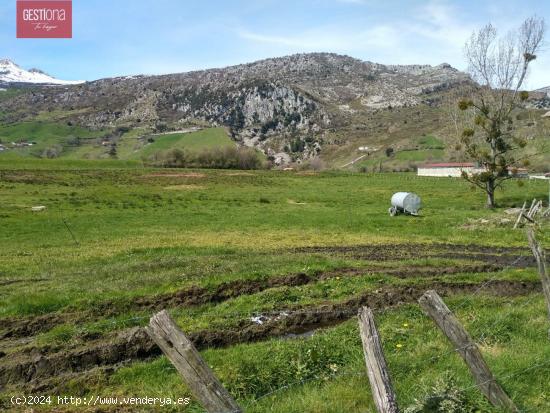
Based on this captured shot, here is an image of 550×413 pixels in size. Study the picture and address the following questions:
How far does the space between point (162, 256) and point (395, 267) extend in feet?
34.9

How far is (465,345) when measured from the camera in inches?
239

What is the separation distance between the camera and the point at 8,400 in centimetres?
805

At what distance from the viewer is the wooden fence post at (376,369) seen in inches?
205

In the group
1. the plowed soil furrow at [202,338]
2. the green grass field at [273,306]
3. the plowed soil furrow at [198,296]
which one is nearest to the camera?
the green grass field at [273,306]

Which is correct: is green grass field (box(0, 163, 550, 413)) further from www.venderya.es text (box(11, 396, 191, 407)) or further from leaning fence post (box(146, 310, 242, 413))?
leaning fence post (box(146, 310, 242, 413))

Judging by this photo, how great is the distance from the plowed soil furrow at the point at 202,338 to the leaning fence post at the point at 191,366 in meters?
5.13

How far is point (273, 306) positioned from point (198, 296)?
2589 mm

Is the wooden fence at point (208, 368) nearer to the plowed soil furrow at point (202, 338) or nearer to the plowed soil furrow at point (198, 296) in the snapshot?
the plowed soil furrow at point (202, 338)

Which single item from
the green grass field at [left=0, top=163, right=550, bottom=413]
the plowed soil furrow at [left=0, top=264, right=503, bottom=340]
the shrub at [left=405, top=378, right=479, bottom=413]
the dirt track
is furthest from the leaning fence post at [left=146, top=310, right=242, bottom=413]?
the plowed soil furrow at [left=0, top=264, right=503, bottom=340]

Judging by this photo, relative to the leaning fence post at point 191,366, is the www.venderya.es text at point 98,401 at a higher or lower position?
lower

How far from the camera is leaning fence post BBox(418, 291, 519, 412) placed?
608 cm

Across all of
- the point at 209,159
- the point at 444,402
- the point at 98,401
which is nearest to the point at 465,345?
the point at 444,402

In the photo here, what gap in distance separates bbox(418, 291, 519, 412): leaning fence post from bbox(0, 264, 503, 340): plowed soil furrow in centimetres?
915

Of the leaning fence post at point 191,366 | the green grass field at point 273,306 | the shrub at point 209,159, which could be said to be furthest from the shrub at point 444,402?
the shrub at point 209,159
